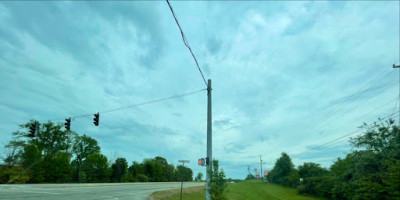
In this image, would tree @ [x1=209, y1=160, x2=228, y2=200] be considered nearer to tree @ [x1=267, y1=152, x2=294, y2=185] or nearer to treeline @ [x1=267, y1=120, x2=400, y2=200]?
treeline @ [x1=267, y1=120, x2=400, y2=200]

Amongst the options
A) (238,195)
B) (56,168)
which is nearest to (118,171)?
(56,168)

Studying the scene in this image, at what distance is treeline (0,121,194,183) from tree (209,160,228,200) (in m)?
33.8

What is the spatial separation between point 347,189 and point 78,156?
2832 inches

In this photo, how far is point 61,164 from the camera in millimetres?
57969

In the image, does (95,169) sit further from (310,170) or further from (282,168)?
(310,170)

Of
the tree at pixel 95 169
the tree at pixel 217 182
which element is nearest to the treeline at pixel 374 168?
the tree at pixel 217 182

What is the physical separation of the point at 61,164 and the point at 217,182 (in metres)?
56.3

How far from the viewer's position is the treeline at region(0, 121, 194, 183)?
48688 mm

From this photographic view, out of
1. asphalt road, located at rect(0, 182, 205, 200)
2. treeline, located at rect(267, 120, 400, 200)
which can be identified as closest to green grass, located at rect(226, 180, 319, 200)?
treeline, located at rect(267, 120, 400, 200)

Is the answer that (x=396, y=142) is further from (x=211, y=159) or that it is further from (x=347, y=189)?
(x=211, y=159)

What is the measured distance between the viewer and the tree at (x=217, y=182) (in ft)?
46.3

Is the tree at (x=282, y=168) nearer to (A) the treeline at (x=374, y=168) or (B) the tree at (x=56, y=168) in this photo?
(A) the treeline at (x=374, y=168)

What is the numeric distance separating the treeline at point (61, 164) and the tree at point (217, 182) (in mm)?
33837

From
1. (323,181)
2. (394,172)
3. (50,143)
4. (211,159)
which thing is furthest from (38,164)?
(394,172)
